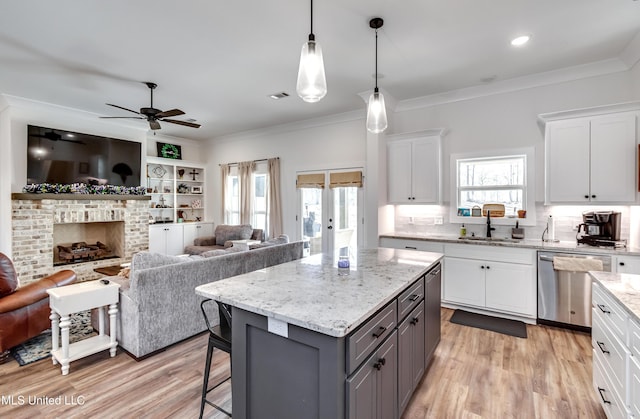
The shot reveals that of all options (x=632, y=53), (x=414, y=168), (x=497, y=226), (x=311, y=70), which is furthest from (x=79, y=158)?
(x=632, y=53)

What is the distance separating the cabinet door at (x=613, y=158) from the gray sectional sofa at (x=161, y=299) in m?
4.19

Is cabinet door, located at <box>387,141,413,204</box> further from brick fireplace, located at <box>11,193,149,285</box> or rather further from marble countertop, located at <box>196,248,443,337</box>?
brick fireplace, located at <box>11,193,149,285</box>

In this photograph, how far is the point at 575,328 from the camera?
3.36 meters

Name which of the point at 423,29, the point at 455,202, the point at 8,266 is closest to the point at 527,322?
the point at 455,202

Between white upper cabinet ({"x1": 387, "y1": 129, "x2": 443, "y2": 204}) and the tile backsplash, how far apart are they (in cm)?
32

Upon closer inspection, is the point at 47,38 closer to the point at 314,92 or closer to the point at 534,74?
the point at 314,92

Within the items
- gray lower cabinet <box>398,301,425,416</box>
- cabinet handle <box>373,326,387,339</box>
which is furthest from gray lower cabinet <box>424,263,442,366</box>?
cabinet handle <box>373,326,387,339</box>

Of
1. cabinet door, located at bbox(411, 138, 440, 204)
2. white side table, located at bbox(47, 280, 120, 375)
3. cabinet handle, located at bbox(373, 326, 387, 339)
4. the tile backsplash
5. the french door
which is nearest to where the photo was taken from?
cabinet handle, located at bbox(373, 326, 387, 339)

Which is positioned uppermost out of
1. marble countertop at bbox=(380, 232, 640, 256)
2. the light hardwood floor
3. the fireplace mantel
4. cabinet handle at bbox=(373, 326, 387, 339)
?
the fireplace mantel

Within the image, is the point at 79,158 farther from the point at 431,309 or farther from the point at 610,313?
the point at 610,313

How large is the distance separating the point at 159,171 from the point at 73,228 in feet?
6.78

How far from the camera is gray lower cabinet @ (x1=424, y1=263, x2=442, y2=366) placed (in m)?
2.42

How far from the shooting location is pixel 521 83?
3.93 m

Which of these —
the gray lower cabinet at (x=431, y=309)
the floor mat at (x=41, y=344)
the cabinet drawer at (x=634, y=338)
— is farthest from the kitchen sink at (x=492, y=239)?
the floor mat at (x=41, y=344)
